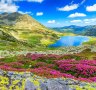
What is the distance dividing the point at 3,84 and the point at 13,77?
1039mm

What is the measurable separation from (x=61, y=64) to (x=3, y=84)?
60.1 feet

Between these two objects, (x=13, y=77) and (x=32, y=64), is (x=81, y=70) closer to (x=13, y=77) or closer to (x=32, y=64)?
(x=32, y=64)

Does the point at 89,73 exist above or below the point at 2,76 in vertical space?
below

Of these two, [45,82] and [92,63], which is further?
[92,63]

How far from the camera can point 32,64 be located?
114 feet

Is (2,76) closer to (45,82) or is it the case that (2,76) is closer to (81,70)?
(45,82)

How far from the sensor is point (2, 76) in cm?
1508

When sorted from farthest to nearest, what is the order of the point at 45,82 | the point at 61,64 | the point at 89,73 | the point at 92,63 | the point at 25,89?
the point at 92,63, the point at 61,64, the point at 89,73, the point at 45,82, the point at 25,89

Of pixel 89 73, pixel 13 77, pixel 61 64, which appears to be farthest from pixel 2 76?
→ pixel 61 64

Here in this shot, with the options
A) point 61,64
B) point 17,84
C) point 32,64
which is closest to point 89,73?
point 61,64

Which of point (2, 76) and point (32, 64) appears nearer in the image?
point (2, 76)

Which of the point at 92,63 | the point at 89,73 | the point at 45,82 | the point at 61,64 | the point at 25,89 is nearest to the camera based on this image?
the point at 25,89

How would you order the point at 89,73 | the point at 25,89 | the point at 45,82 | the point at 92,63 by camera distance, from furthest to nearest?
the point at 92,63 → the point at 89,73 → the point at 45,82 → the point at 25,89

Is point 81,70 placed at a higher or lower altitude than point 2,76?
lower
